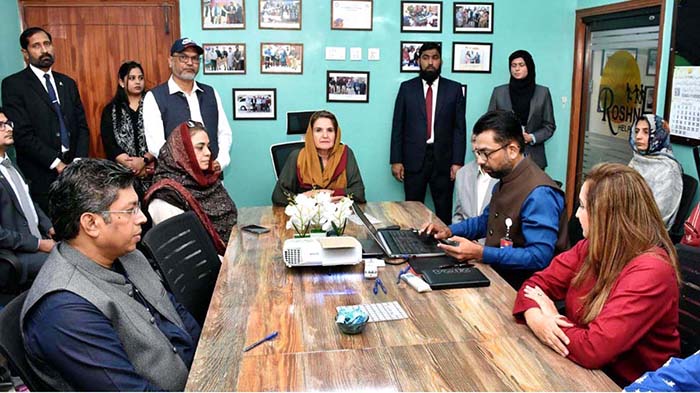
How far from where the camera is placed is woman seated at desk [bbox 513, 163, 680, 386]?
1.59m

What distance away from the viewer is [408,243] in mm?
2662

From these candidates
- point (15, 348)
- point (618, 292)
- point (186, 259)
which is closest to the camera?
point (15, 348)

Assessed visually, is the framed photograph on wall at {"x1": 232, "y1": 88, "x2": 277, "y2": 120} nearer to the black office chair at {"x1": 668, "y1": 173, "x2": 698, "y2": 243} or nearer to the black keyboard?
the black keyboard

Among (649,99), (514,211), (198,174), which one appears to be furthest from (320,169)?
(649,99)

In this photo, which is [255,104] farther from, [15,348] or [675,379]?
[675,379]

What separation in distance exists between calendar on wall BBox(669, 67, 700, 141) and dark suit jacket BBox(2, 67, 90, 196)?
411 cm

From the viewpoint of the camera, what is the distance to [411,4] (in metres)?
5.29

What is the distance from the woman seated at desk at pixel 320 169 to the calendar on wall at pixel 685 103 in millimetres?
2070

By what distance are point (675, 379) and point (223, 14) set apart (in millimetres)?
4588

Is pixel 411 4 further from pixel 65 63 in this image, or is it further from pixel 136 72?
pixel 65 63

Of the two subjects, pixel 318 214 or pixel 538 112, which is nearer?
pixel 318 214

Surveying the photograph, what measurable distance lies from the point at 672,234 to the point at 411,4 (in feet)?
9.37

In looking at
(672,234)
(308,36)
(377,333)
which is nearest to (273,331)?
(377,333)

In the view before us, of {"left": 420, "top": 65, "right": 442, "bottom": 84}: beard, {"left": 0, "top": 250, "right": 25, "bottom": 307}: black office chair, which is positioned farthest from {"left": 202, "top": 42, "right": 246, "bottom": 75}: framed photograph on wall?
{"left": 0, "top": 250, "right": 25, "bottom": 307}: black office chair
